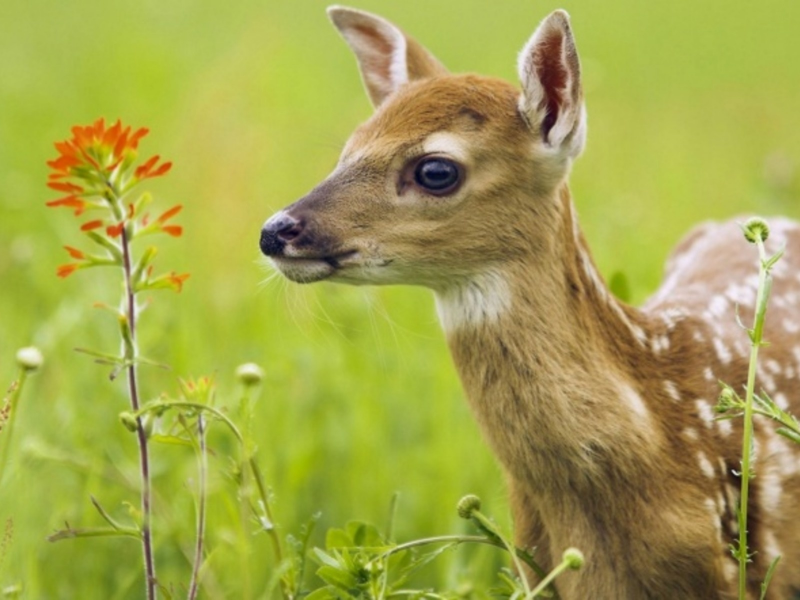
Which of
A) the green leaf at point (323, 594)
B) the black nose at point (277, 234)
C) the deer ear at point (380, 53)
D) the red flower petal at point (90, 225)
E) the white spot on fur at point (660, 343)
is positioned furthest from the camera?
the deer ear at point (380, 53)

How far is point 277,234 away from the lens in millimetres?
3543

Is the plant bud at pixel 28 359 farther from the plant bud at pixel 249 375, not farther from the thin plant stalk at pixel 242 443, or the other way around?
the plant bud at pixel 249 375

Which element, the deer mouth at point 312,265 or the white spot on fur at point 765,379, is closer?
the deer mouth at point 312,265

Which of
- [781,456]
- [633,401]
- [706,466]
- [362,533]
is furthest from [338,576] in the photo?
[781,456]

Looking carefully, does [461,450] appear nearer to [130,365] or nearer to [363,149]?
[363,149]

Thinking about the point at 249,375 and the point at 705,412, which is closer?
the point at 249,375

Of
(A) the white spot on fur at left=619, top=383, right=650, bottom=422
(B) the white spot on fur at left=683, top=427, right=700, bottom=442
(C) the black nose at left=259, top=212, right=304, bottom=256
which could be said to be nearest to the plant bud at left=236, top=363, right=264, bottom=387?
(C) the black nose at left=259, top=212, right=304, bottom=256

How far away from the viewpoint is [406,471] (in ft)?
16.5

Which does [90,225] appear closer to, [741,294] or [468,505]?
[468,505]

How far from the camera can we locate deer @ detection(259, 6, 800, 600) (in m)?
3.62

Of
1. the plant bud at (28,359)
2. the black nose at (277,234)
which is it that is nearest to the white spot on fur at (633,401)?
the black nose at (277,234)

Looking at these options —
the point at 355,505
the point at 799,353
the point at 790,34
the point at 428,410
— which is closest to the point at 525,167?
the point at 799,353

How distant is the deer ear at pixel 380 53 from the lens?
14.2 feet

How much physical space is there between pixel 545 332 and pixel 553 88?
1.88 ft
